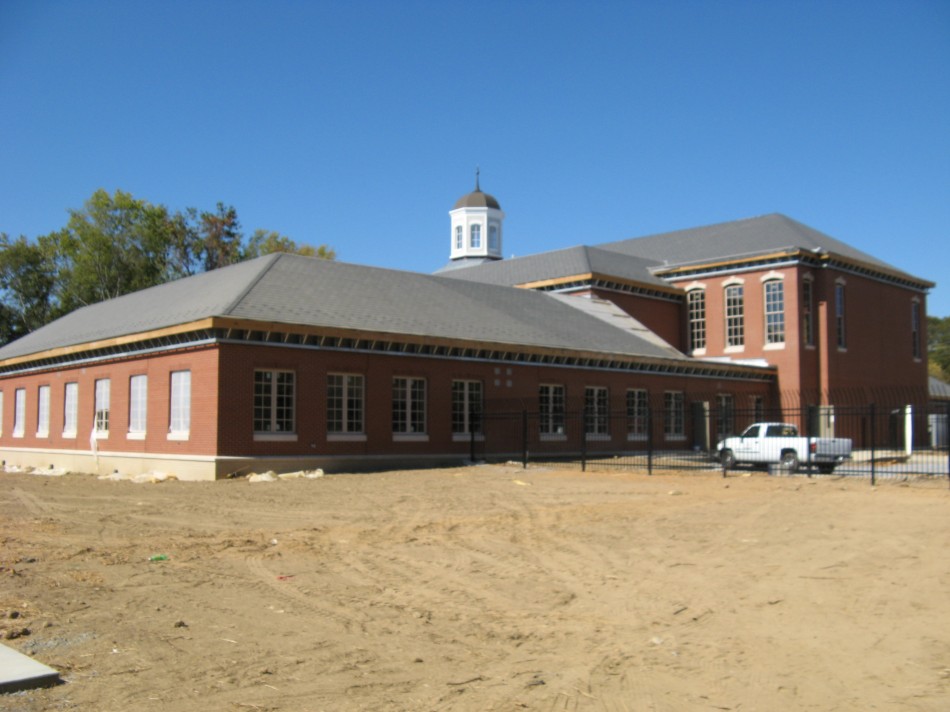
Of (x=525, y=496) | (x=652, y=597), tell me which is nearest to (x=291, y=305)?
(x=525, y=496)

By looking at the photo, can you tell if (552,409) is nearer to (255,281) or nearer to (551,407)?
(551,407)

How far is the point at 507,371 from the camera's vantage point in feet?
104

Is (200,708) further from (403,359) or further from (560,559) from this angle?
(403,359)

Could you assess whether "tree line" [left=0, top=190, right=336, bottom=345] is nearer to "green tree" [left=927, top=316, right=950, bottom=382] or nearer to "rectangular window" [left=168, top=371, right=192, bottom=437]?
"rectangular window" [left=168, top=371, right=192, bottom=437]

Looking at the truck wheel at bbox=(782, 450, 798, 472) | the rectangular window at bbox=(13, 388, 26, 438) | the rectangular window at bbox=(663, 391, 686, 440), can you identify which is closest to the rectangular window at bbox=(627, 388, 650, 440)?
the rectangular window at bbox=(663, 391, 686, 440)

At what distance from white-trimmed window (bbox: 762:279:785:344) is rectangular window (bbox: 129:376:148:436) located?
92.6ft

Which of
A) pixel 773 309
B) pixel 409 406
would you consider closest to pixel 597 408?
pixel 409 406

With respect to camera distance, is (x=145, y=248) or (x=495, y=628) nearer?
(x=495, y=628)

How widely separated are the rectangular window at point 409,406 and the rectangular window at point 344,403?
1.39 meters

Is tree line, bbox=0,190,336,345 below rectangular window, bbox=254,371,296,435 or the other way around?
the other way around

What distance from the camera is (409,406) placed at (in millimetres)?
29062

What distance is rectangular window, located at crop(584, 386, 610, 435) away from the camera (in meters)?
34.7

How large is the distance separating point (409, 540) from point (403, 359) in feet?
51.2

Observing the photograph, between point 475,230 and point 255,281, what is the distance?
3694cm
